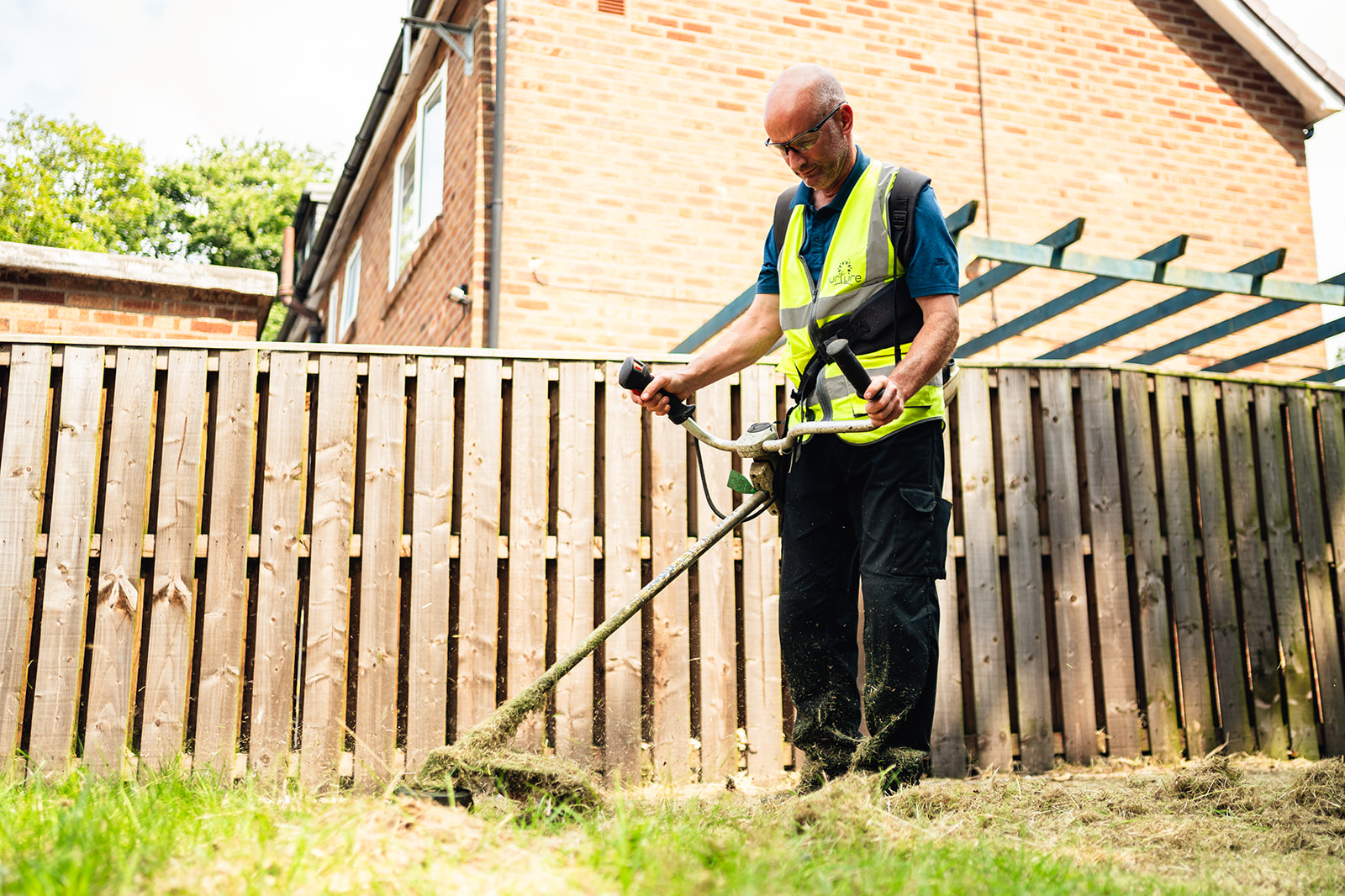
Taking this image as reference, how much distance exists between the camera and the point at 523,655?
4355mm

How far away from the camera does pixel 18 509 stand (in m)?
4.19

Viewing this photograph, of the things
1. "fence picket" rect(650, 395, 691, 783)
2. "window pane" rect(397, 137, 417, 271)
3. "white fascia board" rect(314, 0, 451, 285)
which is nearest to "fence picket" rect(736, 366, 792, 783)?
"fence picket" rect(650, 395, 691, 783)

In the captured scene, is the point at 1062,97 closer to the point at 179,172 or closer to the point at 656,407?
the point at 656,407

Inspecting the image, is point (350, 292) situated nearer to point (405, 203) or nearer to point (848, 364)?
point (405, 203)

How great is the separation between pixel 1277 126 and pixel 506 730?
376 inches

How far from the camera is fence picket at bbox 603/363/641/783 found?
14.3 feet

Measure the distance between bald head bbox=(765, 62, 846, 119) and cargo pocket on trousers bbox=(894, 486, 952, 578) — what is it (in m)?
1.14

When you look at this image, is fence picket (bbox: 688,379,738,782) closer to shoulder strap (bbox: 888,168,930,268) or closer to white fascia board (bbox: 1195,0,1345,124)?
shoulder strap (bbox: 888,168,930,268)

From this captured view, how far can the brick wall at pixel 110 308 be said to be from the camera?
6.01 meters

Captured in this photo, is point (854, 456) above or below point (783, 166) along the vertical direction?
below

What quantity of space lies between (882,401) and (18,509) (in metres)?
3.39

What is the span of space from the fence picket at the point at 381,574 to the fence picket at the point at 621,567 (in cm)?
84

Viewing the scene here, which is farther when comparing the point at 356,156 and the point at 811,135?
the point at 356,156

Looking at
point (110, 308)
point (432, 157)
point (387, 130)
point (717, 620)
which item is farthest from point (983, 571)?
point (387, 130)
